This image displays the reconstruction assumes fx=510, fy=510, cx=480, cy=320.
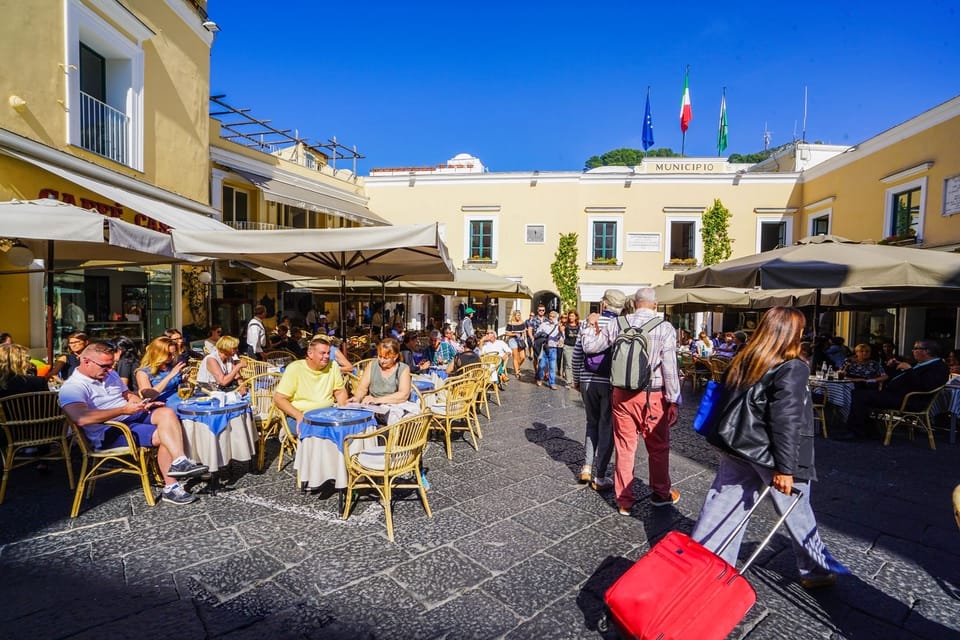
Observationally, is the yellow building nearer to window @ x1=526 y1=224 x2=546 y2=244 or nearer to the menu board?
window @ x1=526 y1=224 x2=546 y2=244

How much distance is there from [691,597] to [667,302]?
990 centimetres

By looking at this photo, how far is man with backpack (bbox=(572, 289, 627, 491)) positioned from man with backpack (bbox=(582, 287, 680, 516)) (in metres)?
0.20

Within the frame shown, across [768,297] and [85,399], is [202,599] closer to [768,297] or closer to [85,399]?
[85,399]

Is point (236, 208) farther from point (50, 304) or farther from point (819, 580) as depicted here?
point (819, 580)

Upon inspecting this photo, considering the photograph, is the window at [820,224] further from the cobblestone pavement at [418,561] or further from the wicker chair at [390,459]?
the wicker chair at [390,459]

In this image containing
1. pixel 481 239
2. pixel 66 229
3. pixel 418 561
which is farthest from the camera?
pixel 481 239

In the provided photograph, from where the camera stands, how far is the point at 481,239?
65.9ft

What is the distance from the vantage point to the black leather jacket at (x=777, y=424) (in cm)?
236

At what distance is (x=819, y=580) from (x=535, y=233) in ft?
58.1

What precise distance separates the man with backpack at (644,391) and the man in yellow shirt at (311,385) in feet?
7.46

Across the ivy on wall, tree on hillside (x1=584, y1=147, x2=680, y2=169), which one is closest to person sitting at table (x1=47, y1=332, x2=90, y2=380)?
the ivy on wall

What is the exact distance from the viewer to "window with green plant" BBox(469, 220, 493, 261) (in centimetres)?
2000

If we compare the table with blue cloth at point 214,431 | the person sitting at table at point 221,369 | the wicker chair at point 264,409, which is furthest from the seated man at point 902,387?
the person sitting at table at point 221,369

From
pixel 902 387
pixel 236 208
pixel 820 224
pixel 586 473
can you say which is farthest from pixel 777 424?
pixel 820 224
